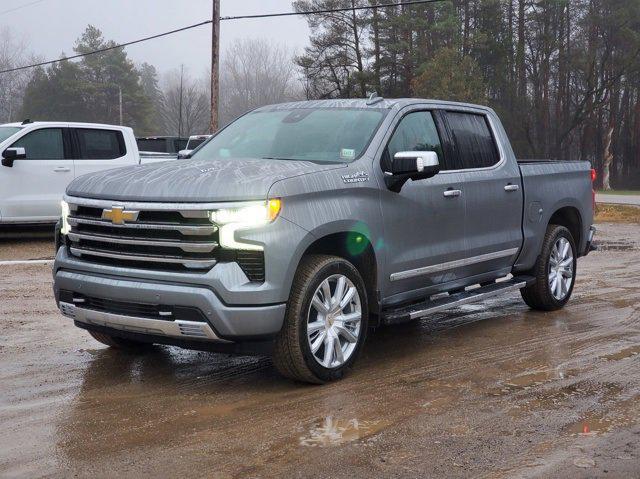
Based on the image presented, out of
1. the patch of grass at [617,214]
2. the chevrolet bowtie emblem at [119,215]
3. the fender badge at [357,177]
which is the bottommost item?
the patch of grass at [617,214]

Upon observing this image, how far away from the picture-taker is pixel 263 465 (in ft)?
13.7

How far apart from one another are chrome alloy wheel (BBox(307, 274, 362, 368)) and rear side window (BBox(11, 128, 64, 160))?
969cm

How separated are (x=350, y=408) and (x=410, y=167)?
1.75 metres

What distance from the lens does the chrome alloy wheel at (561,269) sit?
327 inches

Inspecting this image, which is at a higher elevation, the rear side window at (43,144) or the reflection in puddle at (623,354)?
the rear side window at (43,144)

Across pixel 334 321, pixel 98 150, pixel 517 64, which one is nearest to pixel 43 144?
pixel 98 150

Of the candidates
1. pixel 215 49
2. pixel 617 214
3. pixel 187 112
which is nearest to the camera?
pixel 617 214

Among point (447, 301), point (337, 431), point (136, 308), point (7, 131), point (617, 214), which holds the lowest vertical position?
point (617, 214)

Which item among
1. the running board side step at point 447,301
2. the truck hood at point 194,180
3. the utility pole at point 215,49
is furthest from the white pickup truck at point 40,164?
the utility pole at point 215,49

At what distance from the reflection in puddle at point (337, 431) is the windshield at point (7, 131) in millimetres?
10663

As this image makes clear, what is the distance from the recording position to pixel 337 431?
4.70 metres

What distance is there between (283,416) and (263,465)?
2.68ft

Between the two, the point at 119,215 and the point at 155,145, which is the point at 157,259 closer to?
the point at 119,215

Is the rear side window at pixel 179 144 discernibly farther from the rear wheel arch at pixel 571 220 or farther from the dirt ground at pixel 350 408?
the dirt ground at pixel 350 408
